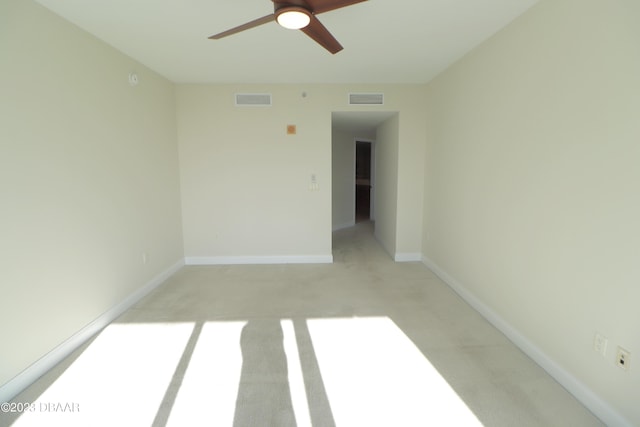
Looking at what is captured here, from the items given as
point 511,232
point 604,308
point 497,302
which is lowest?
point 497,302

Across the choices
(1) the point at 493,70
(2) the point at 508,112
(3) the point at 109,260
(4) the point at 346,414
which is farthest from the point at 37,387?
(1) the point at 493,70

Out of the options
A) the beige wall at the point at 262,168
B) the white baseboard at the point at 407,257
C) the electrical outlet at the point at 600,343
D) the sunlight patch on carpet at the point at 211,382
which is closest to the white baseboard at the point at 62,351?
the sunlight patch on carpet at the point at 211,382

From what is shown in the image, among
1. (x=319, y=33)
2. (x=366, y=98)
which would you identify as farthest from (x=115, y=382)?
(x=366, y=98)

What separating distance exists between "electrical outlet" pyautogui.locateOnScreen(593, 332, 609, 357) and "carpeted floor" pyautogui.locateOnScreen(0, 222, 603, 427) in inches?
14.0

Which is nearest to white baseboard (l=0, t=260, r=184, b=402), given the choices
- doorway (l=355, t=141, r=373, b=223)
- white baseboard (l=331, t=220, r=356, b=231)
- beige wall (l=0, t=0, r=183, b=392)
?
beige wall (l=0, t=0, r=183, b=392)

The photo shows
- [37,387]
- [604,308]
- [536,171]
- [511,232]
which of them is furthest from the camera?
[511,232]

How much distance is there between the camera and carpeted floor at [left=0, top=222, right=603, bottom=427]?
61.5 inches

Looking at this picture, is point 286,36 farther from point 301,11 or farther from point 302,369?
point 302,369

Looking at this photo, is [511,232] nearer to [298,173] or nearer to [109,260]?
[298,173]

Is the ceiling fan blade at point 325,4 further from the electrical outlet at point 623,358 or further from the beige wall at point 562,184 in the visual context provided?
the electrical outlet at point 623,358

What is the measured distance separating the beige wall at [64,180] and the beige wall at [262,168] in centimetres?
83

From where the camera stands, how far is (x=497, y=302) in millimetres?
2447

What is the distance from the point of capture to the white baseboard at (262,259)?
4180 millimetres

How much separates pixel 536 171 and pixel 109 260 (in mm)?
3626
